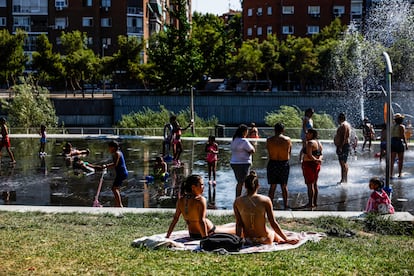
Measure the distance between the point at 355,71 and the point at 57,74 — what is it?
26798mm

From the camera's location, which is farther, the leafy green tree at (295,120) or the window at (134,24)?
the window at (134,24)

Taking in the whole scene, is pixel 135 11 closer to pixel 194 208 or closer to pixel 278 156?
pixel 278 156

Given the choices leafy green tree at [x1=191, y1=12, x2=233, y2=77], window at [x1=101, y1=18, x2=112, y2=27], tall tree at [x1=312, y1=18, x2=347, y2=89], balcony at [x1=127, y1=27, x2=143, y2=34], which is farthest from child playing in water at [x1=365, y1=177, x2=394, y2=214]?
window at [x1=101, y1=18, x2=112, y2=27]

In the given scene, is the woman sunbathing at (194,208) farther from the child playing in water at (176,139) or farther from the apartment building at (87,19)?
the apartment building at (87,19)

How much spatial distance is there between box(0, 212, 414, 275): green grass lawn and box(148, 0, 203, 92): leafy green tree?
2556 centimetres

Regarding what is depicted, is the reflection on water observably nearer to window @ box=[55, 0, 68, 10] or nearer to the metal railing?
the metal railing

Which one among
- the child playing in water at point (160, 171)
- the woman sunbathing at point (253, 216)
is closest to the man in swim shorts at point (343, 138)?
the child playing in water at point (160, 171)

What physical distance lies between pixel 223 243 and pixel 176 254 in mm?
664

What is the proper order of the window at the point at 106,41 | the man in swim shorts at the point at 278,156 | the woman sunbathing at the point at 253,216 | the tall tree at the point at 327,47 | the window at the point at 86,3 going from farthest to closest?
the window at the point at 106,41 < the window at the point at 86,3 < the tall tree at the point at 327,47 < the man in swim shorts at the point at 278,156 < the woman sunbathing at the point at 253,216

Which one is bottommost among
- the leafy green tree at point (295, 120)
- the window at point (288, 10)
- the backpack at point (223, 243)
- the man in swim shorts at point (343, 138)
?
the backpack at point (223, 243)

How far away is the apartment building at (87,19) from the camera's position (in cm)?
6981

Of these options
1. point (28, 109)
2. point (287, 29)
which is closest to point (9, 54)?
point (28, 109)

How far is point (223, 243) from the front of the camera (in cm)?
863

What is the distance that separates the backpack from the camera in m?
8.61
